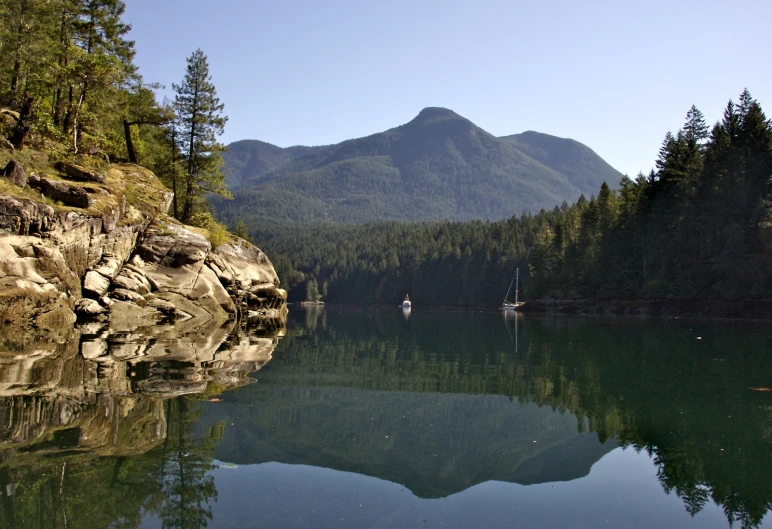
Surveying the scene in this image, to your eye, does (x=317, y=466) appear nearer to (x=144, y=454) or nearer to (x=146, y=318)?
(x=144, y=454)

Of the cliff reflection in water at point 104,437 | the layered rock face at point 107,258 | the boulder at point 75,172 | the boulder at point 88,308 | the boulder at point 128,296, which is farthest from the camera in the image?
the boulder at point 75,172

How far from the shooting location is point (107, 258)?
2912 cm

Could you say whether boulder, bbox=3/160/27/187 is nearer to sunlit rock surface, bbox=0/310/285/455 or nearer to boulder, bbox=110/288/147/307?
boulder, bbox=110/288/147/307

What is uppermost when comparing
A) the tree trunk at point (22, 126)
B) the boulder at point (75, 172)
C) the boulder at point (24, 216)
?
the tree trunk at point (22, 126)

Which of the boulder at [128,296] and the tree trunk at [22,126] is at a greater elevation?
the tree trunk at [22,126]

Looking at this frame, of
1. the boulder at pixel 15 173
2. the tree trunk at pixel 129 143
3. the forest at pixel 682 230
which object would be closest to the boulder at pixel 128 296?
the boulder at pixel 15 173

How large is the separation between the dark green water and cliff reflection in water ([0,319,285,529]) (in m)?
0.03

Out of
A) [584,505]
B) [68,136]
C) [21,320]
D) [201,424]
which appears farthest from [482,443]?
[68,136]

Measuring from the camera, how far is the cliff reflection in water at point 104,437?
20.6 ft

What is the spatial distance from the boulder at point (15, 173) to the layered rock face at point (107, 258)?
0.05 m

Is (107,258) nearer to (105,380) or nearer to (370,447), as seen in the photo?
(105,380)

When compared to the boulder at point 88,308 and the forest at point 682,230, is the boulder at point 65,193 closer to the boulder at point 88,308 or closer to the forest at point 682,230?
the boulder at point 88,308

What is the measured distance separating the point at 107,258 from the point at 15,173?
5.77 m

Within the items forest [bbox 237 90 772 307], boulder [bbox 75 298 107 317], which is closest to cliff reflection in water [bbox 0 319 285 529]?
boulder [bbox 75 298 107 317]
